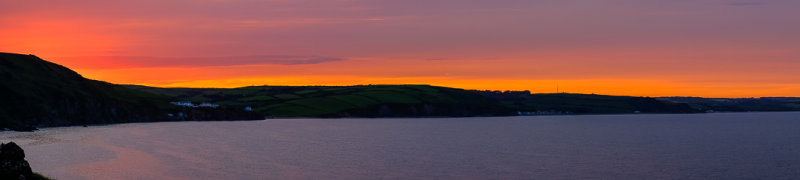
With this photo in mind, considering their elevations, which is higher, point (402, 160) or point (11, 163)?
point (11, 163)

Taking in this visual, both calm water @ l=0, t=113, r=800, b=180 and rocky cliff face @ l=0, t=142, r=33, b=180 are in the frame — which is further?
calm water @ l=0, t=113, r=800, b=180

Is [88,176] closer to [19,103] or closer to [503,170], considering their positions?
[503,170]

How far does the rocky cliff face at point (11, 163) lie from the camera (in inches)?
1667

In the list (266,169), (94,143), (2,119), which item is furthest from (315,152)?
(2,119)

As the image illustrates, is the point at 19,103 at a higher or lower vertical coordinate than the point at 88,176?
higher

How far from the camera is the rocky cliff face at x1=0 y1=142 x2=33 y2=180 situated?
139 feet

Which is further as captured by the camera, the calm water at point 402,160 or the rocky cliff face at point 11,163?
the calm water at point 402,160

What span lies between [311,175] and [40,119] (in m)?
148

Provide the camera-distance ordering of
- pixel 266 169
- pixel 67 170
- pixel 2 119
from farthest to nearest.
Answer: pixel 2 119 < pixel 266 169 < pixel 67 170

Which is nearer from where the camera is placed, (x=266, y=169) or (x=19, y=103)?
(x=266, y=169)

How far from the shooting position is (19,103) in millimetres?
196375

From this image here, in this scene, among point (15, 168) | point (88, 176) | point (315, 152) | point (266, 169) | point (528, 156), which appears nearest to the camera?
point (15, 168)

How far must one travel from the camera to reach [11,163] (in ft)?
140

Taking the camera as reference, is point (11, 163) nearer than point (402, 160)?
Yes
